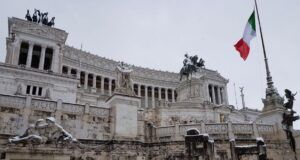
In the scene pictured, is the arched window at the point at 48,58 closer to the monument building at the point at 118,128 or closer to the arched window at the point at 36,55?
the arched window at the point at 36,55

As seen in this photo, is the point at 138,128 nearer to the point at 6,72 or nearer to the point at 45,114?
the point at 45,114

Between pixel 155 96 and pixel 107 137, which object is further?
pixel 155 96

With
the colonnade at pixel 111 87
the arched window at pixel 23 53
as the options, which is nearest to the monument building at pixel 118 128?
the arched window at pixel 23 53

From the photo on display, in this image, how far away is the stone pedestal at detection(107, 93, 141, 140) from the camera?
21.5 meters

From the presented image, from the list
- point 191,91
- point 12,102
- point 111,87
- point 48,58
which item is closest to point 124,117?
point 12,102

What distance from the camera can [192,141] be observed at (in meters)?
14.9

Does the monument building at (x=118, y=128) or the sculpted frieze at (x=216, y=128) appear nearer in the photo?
the monument building at (x=118, y=128)

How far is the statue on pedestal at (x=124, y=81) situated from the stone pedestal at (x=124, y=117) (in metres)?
0.70

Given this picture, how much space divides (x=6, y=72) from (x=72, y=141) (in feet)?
93.1

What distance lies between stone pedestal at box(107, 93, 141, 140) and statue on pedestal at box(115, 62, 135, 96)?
0.70 meters

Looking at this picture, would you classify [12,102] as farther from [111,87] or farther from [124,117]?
[111,87]

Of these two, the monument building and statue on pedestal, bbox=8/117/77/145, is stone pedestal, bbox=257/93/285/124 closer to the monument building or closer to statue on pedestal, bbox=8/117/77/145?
the monument building

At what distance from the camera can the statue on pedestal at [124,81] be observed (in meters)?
23.4

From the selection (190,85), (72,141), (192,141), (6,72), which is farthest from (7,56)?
(192,141)
